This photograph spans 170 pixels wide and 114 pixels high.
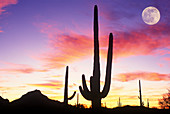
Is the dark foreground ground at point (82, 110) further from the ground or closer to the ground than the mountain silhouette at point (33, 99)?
closer to the ground

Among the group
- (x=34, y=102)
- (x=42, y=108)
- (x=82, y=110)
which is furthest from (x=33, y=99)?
(x=82, y=110)

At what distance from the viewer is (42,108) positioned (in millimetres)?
18641

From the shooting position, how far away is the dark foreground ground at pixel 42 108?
16630 mm

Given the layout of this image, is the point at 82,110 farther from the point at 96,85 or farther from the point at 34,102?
the point at 96,85

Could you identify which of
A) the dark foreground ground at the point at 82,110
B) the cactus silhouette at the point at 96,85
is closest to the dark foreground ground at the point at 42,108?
the dark foreground ground at the point at 82,110

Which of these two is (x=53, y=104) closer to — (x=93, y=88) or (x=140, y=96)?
(x=93, y=88)

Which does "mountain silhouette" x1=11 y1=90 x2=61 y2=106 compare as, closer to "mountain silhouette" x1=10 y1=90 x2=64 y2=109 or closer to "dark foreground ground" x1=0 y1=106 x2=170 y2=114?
"mountain silhouette" x1=10 y1=90 x2=64 y2=109

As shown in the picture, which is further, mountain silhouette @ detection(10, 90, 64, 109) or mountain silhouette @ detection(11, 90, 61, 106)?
mountain silhouette @ detection(11, 90, 61, 106)

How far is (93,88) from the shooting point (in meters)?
11.9

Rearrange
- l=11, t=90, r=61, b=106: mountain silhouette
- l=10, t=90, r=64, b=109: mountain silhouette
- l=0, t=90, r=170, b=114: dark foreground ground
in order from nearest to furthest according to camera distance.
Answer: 1. l=0, t=90, r=170, b=114: dark foreground ground
2. l=10, t=90, r=64, b=109: mountain silhouette
3. l=11, t=90, r=61, b=106: mountain silhouette

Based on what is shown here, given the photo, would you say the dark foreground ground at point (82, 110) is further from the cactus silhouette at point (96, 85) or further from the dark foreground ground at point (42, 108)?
the cactus silhouette at point (96, 85)

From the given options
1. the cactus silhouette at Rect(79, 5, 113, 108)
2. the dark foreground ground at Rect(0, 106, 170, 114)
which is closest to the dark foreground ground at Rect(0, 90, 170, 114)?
the dark foreground ground at Rect(0, 106, 170, 114)

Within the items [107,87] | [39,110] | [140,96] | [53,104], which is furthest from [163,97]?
[107,87]

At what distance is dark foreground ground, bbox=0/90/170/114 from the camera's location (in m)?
16.6
